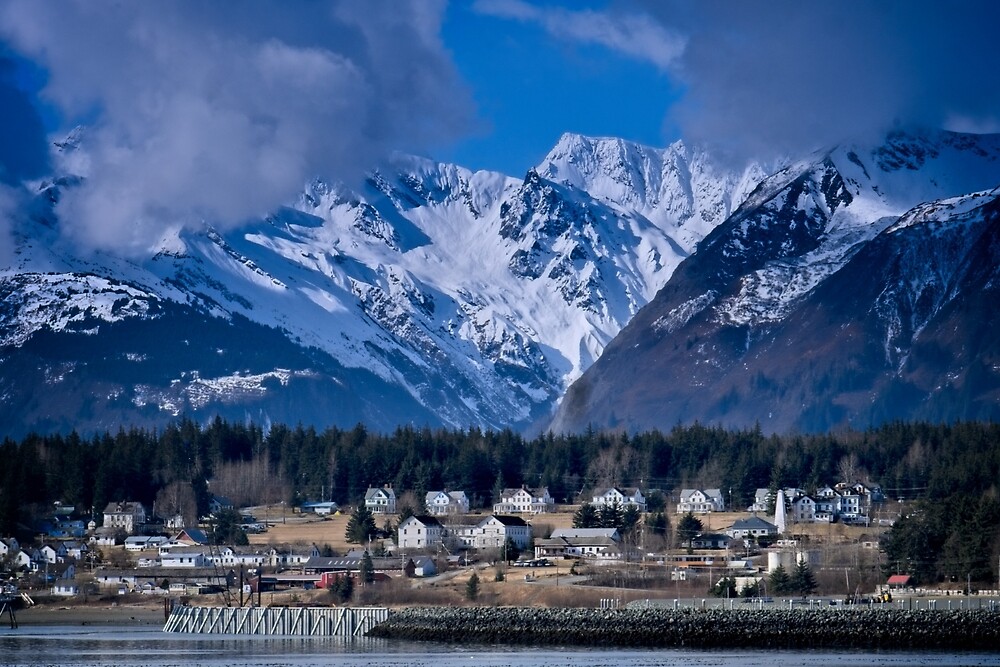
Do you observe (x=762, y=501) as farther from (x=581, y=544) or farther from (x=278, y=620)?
(x=278, y=620)

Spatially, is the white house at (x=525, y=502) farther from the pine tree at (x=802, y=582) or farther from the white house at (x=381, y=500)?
the pine tree at (x=802, y=582)

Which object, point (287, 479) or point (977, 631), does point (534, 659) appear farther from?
point (287, 479)

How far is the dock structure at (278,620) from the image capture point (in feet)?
388

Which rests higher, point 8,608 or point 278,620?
point 8,608

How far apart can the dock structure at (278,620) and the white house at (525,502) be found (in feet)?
191

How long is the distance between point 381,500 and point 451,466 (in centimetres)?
847

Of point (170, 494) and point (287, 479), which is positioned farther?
point (287, 479)

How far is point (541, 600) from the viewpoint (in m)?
123

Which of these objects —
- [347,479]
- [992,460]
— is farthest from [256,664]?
[347,479]

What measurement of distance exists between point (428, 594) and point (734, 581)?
19.6 m

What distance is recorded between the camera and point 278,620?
12119cm

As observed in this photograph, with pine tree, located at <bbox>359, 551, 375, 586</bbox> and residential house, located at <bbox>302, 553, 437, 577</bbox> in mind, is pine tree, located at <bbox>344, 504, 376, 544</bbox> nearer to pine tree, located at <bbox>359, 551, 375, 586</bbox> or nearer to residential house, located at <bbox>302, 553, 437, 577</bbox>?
residential house, located at <bbox>302, 553, 437, 577</bbox>

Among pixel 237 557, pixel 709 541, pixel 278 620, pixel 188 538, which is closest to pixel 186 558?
pixel 237 557

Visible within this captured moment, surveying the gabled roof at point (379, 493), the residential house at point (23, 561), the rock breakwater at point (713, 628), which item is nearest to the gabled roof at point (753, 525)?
the gabled roof at point (379, 493)
